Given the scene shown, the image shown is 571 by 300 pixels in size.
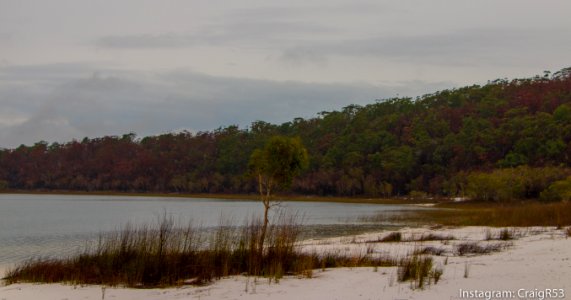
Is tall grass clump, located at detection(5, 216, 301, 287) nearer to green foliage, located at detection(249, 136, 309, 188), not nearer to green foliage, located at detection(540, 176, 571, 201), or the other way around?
green foliage, located at detection(249, 136, 309, 188)

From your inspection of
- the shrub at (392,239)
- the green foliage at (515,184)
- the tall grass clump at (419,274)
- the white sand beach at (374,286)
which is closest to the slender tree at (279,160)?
the white sand beach at (374,286)

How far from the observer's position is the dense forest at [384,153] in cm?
9256

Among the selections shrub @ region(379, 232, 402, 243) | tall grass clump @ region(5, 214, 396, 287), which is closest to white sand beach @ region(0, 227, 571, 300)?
tall grass clump @ region(5, 214, 396, 287)

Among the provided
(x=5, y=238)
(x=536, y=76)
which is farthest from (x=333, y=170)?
(x=5, y=238)

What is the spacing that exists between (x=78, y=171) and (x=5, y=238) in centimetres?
14152

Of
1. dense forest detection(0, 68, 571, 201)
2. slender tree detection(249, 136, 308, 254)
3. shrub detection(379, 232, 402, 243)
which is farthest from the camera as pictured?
dense forest detection(0, 68, 571, 201)

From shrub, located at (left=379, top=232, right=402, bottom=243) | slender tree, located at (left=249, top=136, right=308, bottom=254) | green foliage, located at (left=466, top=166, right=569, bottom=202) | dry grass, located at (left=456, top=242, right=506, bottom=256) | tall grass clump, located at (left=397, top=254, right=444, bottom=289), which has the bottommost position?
shrub, located at (left=379, top=232, right=402, bottom=243)

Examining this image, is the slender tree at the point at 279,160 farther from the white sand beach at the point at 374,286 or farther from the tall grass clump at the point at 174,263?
the white sand beach at the point at 374,286

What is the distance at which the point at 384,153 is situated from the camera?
12206 centimetres

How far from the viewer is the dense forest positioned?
92562 millimetres

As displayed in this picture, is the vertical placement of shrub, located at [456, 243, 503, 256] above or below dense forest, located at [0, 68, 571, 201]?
below

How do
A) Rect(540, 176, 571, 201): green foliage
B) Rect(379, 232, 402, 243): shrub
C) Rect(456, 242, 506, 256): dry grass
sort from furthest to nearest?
1. Rect(540, 176, 571, 201): green foliage
2. Rect(379, 232, 402, 243): shrub
3. Rect(456, 242, 506, 256): dry grass

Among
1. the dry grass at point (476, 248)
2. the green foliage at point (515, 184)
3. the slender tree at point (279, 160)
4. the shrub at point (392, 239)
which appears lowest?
the shrub at point (392, 239)

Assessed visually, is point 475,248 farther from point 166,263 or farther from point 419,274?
point 166,263
